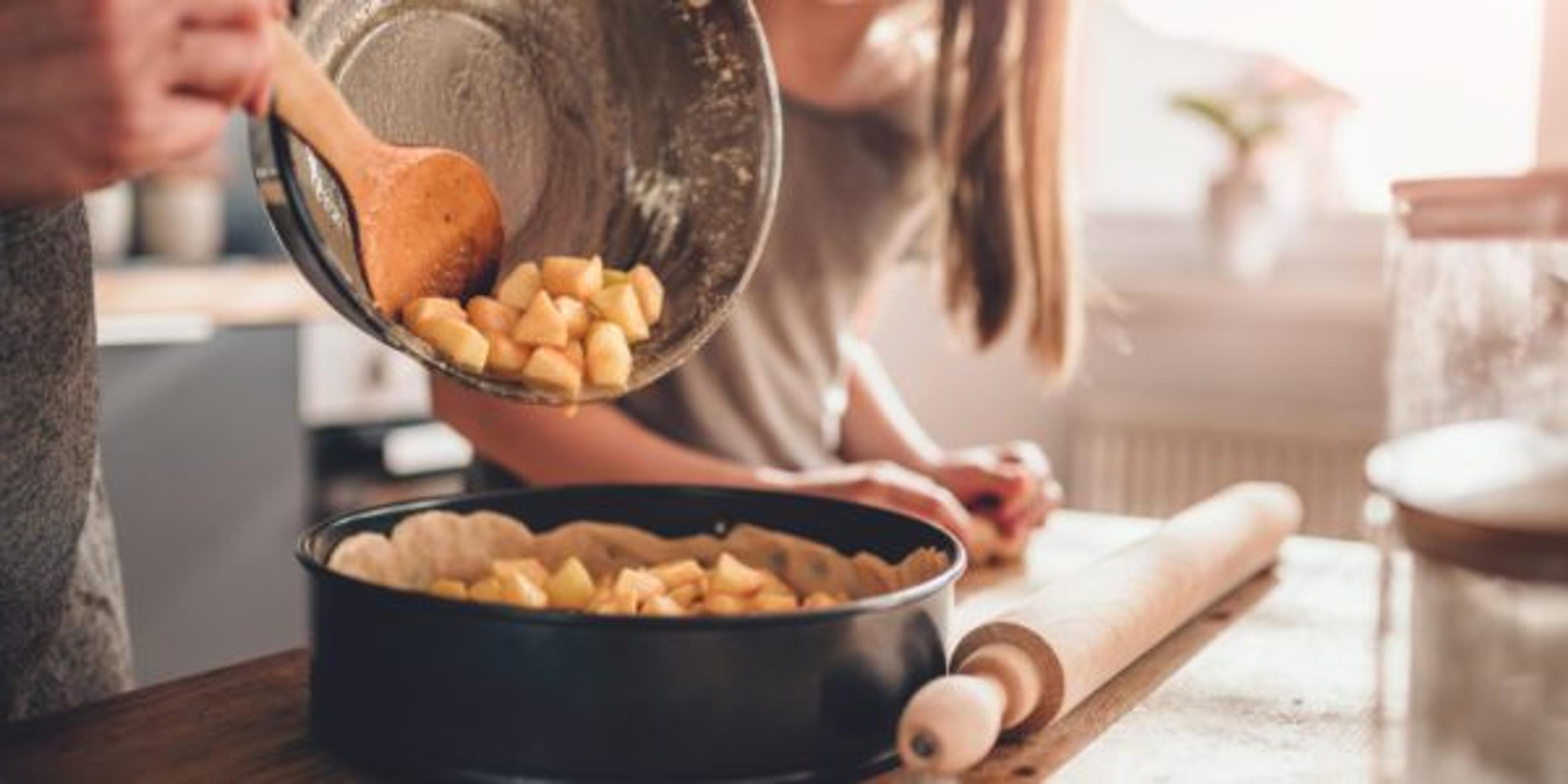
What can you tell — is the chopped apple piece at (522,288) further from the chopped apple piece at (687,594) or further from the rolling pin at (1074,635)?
the rolling pin at (1074,635)

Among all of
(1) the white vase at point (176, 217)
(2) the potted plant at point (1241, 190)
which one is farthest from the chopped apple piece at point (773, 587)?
(2) the potted plant at point (1241, 190)

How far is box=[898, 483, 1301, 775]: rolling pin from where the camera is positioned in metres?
0.74

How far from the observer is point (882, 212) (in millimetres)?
1688

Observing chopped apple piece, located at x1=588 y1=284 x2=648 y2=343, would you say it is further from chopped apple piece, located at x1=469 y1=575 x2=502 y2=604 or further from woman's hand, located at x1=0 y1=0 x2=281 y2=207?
woman's hand, located at x1=0 y1=0 x2=281 y2=207

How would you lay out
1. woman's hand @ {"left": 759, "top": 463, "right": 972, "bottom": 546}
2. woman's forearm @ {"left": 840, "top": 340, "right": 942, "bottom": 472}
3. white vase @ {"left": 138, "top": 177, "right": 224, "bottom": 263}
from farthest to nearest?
white vase @ {"left": 138, "top": 177, "right": 224, "bottom": 263} → woman's forearm @ {"left": 840, "top": 340, "right": 942, "bottom": 472} → woman's hand @ {"left": 759, "top": 463, "right": 972, "bottom": 546}

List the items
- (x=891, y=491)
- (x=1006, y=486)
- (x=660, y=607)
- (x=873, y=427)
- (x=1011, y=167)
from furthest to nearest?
(x=873, y=427)
(x=1011, y=167)
(x=1006, y=486)
(x=891, y=491)
(x=660, y=607)

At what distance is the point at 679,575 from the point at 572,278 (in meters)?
0.17

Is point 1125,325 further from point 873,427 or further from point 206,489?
point 206,489

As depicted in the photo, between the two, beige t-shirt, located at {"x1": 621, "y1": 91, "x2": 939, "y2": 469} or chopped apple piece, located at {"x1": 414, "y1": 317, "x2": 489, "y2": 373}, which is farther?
beige t-shirt, located at {"x1": 621, "y1": 91, "x2": 939, "y2": 469}

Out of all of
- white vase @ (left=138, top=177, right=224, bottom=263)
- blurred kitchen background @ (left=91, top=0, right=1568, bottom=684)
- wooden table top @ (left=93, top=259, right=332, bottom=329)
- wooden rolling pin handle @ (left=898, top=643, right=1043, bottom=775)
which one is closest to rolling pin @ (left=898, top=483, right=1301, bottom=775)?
wooden rolling pin handle @ (left=898, top=643, right=1043, bottom=775)

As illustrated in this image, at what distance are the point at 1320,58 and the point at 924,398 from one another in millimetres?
1043

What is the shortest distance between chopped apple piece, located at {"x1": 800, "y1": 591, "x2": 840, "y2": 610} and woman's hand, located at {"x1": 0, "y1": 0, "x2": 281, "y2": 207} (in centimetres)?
37

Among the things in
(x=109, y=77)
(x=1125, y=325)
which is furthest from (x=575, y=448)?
(x=1125, y=325)

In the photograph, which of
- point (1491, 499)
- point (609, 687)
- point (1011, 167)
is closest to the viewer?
point (1491, 499)
